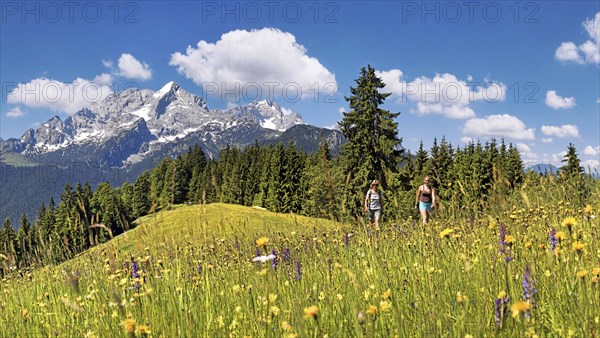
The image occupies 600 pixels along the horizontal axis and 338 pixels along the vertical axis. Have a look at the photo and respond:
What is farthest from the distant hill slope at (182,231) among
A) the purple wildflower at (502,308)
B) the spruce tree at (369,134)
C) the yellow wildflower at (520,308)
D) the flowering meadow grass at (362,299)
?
the spruce tree at (369,134)

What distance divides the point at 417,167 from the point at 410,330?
6095 cm

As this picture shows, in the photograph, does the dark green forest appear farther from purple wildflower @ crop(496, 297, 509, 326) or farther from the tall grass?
purple wildflower @ crop(496, 297, 509, 326)

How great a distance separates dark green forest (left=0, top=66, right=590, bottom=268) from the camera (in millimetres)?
4816

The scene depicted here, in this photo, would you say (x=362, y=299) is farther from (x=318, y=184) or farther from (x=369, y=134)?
(x=369, y=134)

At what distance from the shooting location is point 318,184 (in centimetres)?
773

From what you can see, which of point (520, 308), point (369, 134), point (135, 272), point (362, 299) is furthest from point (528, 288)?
point (369, 134)

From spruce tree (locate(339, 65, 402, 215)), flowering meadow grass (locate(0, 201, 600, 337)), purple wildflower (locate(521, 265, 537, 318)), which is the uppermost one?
spruce tree (locate(339, 65, 402, 215))

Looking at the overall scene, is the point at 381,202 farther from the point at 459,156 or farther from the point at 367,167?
the point at 459,156

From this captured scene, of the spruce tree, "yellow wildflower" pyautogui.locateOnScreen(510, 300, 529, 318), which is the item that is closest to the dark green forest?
the spruce tree

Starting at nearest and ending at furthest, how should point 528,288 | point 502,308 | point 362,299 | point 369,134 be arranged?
point 502,308
point 528,288
point 362,299
point 369,134

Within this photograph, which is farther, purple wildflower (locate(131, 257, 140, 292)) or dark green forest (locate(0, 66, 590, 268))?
dark green forest (locate(0, 66, 590, 268))

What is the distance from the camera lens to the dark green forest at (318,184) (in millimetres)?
4816

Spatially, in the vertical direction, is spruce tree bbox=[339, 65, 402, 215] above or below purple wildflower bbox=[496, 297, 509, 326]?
above

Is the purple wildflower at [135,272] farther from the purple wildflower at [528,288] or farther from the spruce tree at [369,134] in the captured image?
the spruce tree at [369,134]
